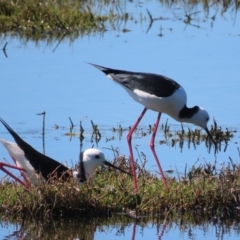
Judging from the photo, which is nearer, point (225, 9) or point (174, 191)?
point (174, 191)

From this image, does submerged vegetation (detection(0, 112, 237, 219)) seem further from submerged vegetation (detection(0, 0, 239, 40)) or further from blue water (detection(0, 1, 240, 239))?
submerged vegetation (detection(0, 0, 239, 40))

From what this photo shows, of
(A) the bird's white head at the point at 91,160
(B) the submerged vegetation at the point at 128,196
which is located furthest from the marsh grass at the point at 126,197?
(A) the bird's white head at the point at 91,160

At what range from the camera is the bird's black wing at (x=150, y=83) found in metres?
8.52

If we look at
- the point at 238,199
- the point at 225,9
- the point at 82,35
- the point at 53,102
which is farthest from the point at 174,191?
the point at 225,9

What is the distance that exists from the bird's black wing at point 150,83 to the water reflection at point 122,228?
1.25 meters

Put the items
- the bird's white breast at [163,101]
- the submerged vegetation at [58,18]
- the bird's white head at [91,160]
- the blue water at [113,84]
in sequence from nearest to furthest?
1. the bird's white head at [91,160]
2. the bird's white breast at [163,101]
3. the blue water at [113,84]
4. the submerged vegetation at [58,18]

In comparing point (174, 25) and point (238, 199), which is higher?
point (238, 199)

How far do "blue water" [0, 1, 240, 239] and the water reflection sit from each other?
50 mm

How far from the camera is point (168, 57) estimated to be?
12820 millimetres

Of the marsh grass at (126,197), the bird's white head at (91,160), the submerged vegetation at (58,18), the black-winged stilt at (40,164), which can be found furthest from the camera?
the submerged vegetation at (58,18)

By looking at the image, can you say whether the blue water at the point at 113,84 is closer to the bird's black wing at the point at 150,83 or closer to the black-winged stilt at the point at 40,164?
the black-winged stilt at the point at 40,164

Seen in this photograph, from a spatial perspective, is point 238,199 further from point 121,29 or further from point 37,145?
point 121,29

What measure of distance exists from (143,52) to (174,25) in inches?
82.9

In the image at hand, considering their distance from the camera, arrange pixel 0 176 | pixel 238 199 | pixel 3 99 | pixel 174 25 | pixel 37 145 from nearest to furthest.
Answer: pixel 238 199, pixel 0 176, pixel 37 145, pixel 3 99, pixel 174 25
